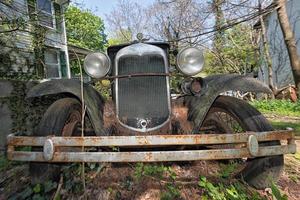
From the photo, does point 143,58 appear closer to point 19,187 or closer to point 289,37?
point 19,187

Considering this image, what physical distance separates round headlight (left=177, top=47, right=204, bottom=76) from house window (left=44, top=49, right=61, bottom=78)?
11.2 m

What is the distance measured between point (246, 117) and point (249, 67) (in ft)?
60.8

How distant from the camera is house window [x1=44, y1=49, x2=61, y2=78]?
13.6 meters

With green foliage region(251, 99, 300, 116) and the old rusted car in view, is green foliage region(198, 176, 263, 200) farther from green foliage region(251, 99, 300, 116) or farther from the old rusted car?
green foliage region(251, 99, 300, 116)

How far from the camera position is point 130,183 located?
9.80 feet

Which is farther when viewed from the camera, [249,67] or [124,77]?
[249,67]

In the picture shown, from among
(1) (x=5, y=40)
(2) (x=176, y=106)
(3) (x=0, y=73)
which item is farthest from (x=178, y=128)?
(1) (x=5, y=40)

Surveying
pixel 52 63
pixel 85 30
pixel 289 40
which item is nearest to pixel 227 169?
pixel 289 40

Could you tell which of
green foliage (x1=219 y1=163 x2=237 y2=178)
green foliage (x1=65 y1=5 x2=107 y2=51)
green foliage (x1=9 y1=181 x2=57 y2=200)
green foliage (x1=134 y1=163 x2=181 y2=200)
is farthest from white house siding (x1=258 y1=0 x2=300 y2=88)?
green foliage (x1=9 y1=181 x2=57 y2=200)

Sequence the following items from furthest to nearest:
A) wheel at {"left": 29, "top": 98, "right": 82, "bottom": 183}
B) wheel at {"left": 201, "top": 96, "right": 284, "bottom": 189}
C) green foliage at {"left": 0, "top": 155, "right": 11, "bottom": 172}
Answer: green foliage at {"left": 0, "top": 155, "right": 11, "bottom": 172} → wheel at {"left": 201, "top": 96, "right": 284, "bottom": 189} → wheel at {"left": 29, "top": 98, "right": 82, "bottom": 183}

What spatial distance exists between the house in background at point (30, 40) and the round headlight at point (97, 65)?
297cm

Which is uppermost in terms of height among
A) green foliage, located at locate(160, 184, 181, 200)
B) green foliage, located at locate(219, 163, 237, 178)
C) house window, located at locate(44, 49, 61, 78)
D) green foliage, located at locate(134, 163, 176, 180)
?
house window, located at locate(44, 49, 61, 78)

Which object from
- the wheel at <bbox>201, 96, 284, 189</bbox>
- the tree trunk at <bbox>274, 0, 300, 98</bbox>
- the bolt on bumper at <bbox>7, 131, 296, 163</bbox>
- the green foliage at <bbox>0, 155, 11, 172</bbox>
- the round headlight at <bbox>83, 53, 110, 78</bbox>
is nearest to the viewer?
the bolt on bumper at <bbox>7, 131, 296, 163</bbox>

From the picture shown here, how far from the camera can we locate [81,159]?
243cm
